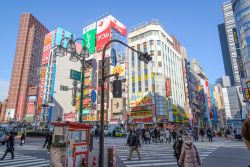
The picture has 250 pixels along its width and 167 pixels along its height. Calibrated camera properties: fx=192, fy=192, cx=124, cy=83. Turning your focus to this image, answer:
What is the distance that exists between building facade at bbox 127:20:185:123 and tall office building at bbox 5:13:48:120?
219ft

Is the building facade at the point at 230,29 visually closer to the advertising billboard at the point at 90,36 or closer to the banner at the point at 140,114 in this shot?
the advertising billboard at the point at 90,36

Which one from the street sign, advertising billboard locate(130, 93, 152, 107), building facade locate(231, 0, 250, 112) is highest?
building facade locate(231, 0, 250, 112)

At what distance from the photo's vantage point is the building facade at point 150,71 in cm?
4503

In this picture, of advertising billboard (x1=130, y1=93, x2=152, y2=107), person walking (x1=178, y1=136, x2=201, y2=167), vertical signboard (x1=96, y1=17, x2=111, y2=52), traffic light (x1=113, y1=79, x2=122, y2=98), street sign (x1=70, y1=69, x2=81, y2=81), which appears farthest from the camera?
vertical signboard (x1=96, y1=17, x2=111, y2=52)

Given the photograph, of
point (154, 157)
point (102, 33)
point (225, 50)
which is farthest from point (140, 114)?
point (225, 50)

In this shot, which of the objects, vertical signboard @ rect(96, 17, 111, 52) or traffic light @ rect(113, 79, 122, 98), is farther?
vertical signboard @ rect(96, 17, 111, 52)

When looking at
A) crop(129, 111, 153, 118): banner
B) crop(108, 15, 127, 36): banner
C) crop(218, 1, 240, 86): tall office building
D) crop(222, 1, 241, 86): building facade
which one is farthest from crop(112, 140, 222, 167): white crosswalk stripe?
A: crop(222, 1, 241, 86): building facade

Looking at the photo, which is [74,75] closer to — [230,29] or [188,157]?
[188,157]

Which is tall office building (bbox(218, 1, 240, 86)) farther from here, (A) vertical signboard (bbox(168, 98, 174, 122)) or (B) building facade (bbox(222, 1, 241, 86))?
(A) vertical signboard (bbox(168, 98, 174, 122))

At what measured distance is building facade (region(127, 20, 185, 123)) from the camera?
45.0 metres

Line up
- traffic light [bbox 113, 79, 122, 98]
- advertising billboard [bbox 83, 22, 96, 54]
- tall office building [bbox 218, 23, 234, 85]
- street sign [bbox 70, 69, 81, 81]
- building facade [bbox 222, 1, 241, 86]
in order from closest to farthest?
1. traffic light [bbox 113, 79, 122, 98]
2. street sign [bbox 70, 69, 81, 81]
3. advertising billboard [bbox 83, 22, 96, 54]
4. building facade [bbox 222, 1, 241, 86]
5. tall office building [bbox 218, 23, 234, 85]

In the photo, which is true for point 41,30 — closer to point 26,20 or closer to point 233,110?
point 26,20

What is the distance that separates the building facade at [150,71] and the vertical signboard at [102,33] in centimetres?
1024

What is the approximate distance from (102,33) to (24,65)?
6316cm
